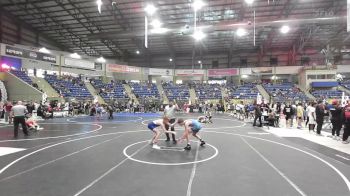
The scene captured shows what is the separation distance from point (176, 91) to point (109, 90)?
1057 cm

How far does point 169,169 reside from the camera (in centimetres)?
657

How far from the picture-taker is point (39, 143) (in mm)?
10109

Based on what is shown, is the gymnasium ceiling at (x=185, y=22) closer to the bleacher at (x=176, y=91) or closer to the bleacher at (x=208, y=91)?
the bleacher at (x=176, y=91)

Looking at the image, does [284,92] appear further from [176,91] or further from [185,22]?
[185,22]

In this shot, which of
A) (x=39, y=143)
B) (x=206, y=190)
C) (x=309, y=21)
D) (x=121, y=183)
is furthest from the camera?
(x=309, y=21)

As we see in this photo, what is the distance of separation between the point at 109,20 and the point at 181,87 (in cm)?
1595

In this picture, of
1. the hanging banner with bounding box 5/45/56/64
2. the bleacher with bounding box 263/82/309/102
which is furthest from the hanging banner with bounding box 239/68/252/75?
the hanging banner with bounding box 5/45/56/64

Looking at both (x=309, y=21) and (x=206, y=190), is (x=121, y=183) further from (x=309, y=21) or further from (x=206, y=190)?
(x=309, y=21)

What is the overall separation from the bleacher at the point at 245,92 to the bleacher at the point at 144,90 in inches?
461

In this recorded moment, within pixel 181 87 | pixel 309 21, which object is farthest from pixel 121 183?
pixel 181 87

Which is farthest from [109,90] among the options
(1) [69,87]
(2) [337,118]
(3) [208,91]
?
(2) [337,118]

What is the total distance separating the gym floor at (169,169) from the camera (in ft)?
16.8

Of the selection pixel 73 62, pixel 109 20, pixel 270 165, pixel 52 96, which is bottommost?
pixel 270 165

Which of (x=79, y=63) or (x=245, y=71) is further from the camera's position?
(x=245, y=71)
